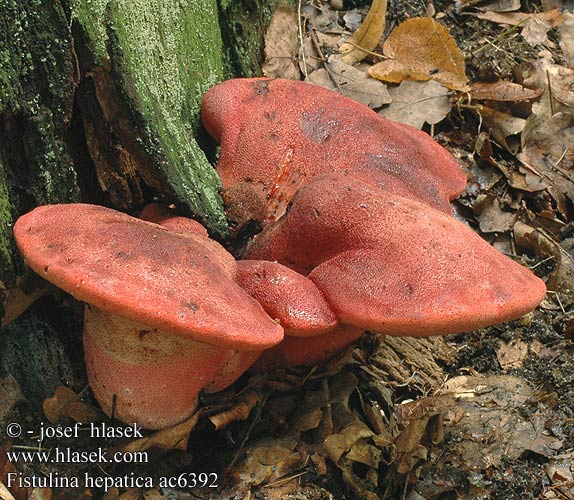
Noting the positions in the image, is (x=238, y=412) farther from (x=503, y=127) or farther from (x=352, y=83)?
(x=503, y=127)

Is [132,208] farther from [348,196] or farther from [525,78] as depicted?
[525,78]

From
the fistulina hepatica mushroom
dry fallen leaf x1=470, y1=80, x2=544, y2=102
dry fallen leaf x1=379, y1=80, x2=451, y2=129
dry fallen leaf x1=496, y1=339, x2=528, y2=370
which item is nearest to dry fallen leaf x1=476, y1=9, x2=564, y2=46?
dry fallen leaf x1=470, y1=80, x2=544, y2=102

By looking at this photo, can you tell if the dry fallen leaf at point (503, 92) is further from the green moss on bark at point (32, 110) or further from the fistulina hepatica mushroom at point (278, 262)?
the green moss on bark at point (32, 110)

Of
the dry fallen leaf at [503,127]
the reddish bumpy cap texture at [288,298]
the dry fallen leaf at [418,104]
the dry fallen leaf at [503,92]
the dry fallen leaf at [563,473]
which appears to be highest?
the reddish bumpy cap texture at [288,298]

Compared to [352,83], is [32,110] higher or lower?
higher

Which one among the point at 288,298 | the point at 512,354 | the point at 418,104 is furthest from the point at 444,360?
the point at 418,104

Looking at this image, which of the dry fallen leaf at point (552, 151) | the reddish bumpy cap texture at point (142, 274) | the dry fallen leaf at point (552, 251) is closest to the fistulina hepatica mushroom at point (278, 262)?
the reddish bumpy cap texture at point (142, 274)

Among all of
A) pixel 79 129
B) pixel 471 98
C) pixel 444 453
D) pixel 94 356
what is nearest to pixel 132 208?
pixel 79 129
